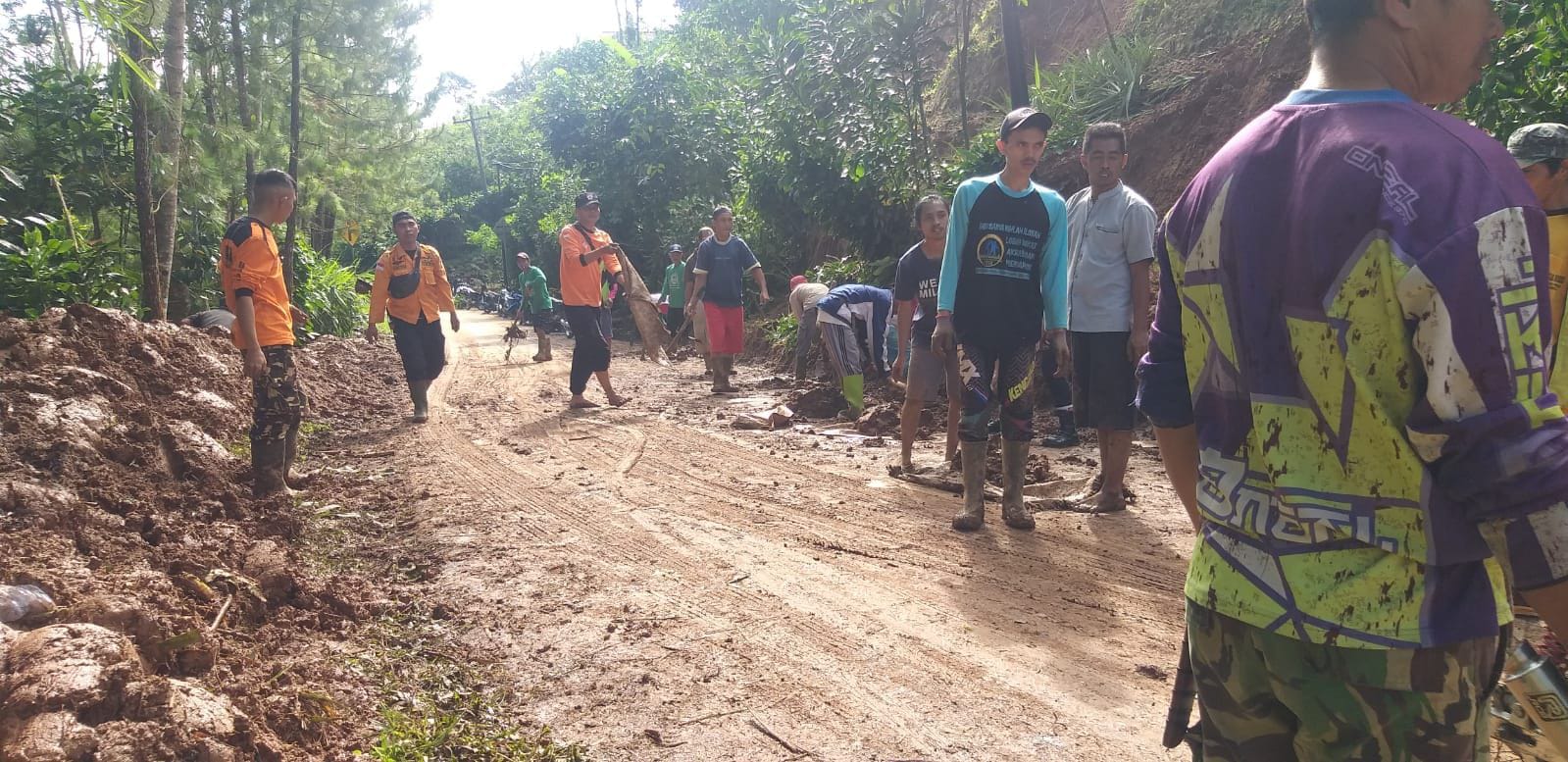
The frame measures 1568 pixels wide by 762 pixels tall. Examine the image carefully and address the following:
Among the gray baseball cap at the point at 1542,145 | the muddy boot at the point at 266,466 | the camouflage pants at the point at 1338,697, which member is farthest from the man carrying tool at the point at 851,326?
the camouflage pants at the point at 1338,697

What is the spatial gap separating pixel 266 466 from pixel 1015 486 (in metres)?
4.39

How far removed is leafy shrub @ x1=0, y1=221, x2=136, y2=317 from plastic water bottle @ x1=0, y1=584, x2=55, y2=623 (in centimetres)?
597

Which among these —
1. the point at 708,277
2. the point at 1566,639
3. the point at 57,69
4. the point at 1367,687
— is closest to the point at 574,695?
the point at 1367,687

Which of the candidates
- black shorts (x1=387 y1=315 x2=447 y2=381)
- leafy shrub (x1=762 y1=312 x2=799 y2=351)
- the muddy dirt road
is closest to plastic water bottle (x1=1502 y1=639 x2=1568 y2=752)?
the muddy dirt road

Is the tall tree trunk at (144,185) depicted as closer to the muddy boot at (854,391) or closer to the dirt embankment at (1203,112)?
the muddy boot at (854,391)

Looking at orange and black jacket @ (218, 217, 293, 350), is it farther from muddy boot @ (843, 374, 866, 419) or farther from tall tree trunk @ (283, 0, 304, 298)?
tall tree trunk @ (283, 0, 304, 298)

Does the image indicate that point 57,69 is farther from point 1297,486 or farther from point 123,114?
point 1297,486

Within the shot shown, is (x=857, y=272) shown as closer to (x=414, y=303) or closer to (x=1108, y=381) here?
(x=414, y=303)

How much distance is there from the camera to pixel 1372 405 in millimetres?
1243

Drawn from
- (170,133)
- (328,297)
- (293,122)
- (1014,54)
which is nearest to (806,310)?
(1014,54)

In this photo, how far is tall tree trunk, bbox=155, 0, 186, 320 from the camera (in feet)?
31.0

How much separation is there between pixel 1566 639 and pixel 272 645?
146 inches

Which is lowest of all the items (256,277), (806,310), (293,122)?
(806,310)

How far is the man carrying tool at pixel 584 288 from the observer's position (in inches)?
359
